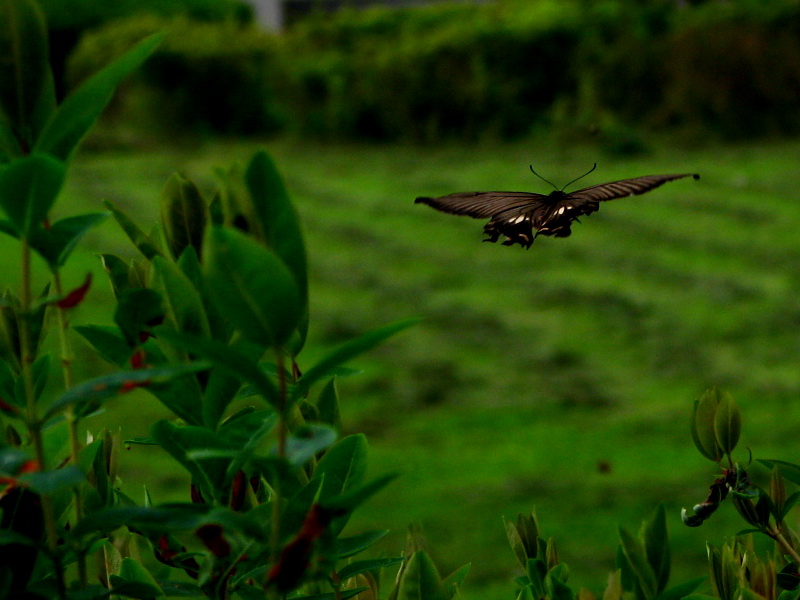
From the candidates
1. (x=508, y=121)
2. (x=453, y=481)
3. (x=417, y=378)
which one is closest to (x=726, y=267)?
(x=417, y=378)

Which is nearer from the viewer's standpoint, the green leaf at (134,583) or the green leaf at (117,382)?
the green leaf at (117,382)

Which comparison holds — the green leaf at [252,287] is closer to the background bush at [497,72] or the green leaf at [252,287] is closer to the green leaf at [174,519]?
the green leaf at [174,519]

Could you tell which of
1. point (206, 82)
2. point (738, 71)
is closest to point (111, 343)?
point (738, 71)

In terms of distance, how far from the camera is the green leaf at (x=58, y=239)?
76 cm

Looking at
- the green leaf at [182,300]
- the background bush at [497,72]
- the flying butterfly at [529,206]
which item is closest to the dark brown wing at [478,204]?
the flying butterfly at [529,206]

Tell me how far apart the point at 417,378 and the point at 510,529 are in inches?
192

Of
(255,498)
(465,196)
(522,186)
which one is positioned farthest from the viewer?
(522,186)

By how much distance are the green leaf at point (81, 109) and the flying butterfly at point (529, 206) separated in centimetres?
40

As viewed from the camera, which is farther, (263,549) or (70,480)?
(263,549)

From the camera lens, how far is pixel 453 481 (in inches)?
182

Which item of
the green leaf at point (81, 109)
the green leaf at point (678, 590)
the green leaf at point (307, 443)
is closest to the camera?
the green leaf at point (307, 443)

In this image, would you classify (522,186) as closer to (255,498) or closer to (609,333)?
(609,333)

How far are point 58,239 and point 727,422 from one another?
2.10ft

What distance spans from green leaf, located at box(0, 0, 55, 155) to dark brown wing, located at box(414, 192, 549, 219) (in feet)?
1.51
